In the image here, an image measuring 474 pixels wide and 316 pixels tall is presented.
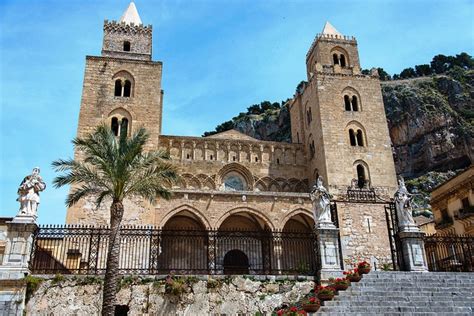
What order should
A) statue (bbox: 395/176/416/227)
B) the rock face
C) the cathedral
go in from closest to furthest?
1. statue (bbox: 395/176/416/227)
2. the cathedral
3. the rock face

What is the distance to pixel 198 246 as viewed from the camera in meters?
19.7

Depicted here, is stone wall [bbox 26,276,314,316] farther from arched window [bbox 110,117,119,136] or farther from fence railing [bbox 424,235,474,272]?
arched window [bbox 110,117,119,136]

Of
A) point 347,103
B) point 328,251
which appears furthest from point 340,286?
point 347,103

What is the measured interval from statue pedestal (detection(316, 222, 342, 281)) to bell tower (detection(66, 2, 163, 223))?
15862mm

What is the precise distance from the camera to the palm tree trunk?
472 inches

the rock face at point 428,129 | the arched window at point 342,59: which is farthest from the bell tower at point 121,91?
the rock face at point 428,129

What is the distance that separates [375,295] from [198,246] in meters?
9.13

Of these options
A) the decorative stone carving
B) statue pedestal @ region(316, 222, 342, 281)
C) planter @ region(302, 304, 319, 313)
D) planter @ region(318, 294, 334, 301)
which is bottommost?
planter @ region(302, 304, 319, 313)

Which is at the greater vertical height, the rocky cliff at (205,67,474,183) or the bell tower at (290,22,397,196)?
the rocky cliff at (205,67,474,183)

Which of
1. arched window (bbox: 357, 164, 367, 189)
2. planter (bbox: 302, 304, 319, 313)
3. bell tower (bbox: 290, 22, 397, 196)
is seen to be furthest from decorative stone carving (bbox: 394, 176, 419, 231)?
arched window (bbox: 357, 164, 367, 189)

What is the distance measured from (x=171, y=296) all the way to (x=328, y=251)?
5.26 meters

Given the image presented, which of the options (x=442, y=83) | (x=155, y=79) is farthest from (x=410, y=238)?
(x=442, y=83)

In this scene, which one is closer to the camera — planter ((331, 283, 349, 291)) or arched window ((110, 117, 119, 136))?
planter ((331, 283, 349, 291))

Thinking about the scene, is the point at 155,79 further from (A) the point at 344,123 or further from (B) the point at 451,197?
(B) the point at 451,197
